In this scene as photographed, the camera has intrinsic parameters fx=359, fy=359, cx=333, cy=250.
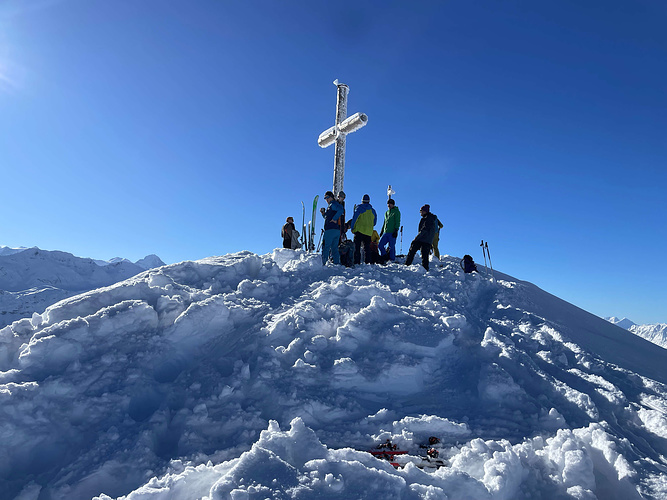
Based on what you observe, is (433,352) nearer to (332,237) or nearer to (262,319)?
(262,319)

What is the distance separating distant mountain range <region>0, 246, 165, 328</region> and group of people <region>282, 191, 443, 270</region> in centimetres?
5239

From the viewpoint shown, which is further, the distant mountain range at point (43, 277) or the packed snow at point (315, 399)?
the distant mountain range at point (43, 277)

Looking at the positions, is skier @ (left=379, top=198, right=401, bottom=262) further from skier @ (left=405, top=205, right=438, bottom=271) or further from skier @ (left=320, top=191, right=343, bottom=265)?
skier @ (left=320, top=191, right=343, bottom=265)

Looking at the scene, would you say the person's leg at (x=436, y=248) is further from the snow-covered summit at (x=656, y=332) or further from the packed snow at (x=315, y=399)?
the snow-covered summit at (x=656, y=332)

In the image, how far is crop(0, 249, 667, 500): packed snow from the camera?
9.96ft

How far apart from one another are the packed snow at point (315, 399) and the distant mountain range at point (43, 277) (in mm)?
53153

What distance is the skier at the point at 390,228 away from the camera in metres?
10.5

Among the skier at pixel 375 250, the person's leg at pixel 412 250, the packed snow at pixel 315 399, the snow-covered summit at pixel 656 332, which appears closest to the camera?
the packed snow at pixel 315 399

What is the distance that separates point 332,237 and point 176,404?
19.0 ft

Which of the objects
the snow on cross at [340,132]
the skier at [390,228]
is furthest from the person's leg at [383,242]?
the snow on cross at [340,132]

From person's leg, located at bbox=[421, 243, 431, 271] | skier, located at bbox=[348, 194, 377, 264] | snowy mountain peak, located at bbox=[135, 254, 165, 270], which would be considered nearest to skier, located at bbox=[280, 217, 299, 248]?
skier, located at bbox=[348, 194, 377, 264]

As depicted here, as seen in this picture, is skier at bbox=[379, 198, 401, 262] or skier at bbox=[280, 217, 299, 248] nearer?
skier at bbox=[379, 198, 401, 262]

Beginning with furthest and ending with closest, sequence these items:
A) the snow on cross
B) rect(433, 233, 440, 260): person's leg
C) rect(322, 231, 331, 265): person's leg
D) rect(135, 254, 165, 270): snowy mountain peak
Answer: rect(135, 254, 165, 270): snowy mountain peak
the snow on cross
rect(433, 233, 440, 260): person's leg
rect(322, 231, 331, 265): person's leg

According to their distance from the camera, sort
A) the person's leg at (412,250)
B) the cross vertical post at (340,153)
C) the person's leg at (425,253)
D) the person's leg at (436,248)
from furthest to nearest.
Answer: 1. the cross vertical post at (340,153)
2. the person's leg at (436,248)
3. the person's leg at (412,250)
4. the person's leg at (425,253)
